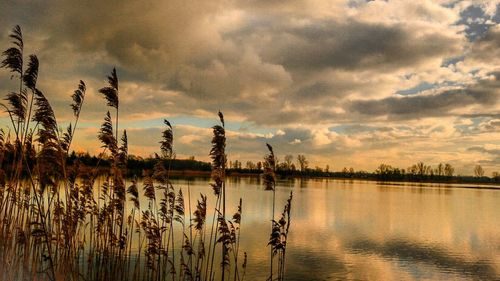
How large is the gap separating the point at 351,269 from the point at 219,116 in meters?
10.3

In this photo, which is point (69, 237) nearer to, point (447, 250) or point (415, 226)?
point (447, 250)

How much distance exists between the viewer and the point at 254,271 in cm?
1442

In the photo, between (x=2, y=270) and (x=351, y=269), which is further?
(x=351, y=269)

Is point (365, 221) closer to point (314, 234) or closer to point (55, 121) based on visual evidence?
point (314, 234)

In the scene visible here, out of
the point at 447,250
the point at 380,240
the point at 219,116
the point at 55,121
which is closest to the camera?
the point at 55,121

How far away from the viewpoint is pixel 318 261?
1648 cm

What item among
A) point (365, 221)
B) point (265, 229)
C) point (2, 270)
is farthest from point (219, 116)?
point (365, 221)

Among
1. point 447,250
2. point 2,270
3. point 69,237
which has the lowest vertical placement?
point 447,250

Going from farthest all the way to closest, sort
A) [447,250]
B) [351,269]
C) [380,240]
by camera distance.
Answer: [380,240], [447,250], [351,269]

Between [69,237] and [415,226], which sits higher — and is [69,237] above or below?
above

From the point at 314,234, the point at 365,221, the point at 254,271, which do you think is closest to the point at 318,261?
the point at 254,271

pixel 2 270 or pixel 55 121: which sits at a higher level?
pixel 55 121

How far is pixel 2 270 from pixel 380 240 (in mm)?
18569

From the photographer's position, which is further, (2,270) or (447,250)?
(447,250)
